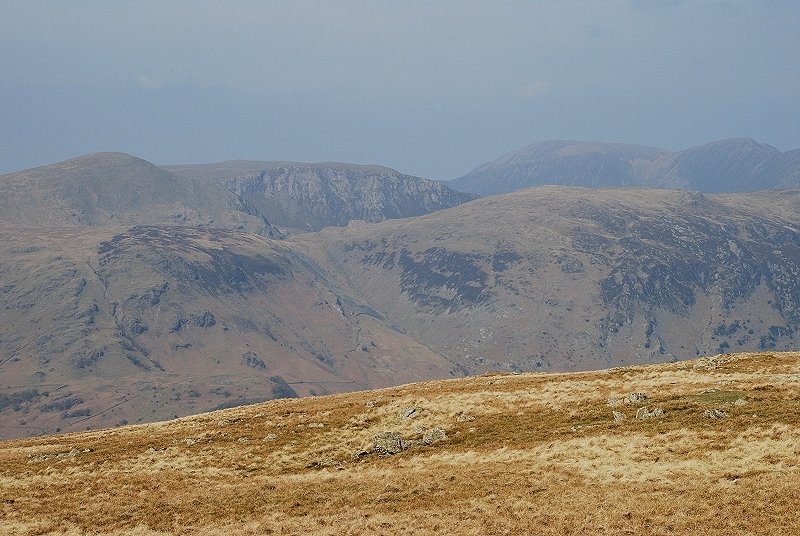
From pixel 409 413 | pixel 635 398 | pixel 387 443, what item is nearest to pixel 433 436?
pixel 387 443

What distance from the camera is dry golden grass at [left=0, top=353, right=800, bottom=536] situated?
3412 centimetres

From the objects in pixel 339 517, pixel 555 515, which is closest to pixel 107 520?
pixel 339 517

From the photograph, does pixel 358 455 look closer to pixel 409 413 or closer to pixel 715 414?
pixel 409 413

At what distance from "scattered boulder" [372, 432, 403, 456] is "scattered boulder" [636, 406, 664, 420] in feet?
55.9

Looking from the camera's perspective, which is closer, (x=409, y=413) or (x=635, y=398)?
(x=635, y=398)

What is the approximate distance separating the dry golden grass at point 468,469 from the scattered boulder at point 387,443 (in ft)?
2.20

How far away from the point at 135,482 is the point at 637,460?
31921 mm

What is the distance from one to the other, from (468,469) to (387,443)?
973 cm

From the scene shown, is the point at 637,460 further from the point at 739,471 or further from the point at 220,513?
the point at 220,513

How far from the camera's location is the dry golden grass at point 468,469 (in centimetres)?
3412

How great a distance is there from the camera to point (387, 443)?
5184cm

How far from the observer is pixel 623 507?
3381cm

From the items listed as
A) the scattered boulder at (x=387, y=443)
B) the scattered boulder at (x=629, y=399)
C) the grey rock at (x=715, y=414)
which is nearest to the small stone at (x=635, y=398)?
the scattered boulder at (x=629, y=399)

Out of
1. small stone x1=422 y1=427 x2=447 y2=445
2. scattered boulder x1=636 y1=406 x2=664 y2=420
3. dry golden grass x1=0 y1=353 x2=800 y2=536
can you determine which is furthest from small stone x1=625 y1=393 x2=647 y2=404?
small stone x1=422 y1=427 x2=447 y2=445
